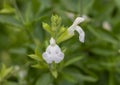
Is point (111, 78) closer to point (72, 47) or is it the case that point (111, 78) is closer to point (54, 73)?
point (72, 47)

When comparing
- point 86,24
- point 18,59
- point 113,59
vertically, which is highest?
point 86,24

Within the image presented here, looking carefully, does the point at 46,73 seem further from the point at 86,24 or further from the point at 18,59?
the point at 18,59

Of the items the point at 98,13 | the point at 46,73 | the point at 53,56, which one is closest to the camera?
the point at 53,56

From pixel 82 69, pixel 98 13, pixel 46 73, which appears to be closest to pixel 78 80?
pixel 82 69

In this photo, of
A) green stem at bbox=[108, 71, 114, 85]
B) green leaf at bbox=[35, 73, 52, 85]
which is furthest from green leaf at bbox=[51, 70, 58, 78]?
green stem at bbox=[108, 71, 114, 85]

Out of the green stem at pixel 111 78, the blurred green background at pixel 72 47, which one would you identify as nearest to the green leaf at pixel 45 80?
the blurred green background at pixel 72 47

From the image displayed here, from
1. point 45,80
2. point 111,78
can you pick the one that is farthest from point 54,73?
→ point 111,78

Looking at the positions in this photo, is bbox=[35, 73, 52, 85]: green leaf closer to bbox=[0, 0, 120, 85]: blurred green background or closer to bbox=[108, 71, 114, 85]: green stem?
bbox=[0, 0, 120, 85]: blurred green background

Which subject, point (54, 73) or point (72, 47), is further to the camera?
point (72, 47)

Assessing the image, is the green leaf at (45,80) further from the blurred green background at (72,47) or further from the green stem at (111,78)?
the green stem at (111,78)
